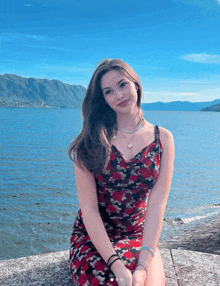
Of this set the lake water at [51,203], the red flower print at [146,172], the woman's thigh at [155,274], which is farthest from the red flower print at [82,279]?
the lake water at [51,203]

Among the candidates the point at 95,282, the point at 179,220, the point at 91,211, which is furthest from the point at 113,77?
the point at 179,220

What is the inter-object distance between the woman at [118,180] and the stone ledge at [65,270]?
0.91 metres

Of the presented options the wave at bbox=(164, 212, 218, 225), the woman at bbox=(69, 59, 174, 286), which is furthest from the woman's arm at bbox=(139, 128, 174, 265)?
the wave at bbox=(164, 212, 218, 225)

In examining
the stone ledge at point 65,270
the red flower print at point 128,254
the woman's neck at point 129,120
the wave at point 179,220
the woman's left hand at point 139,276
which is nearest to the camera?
the woman's left hand at point 139,276

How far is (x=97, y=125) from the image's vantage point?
3.55 meters

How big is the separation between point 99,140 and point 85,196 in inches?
A: 24.0

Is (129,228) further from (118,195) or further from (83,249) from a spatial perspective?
(83,249)

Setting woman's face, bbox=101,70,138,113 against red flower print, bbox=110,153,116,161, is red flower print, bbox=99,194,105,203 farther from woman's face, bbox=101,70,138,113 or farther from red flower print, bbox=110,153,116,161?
woman's face, bbox=101,70,138,113

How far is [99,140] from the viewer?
340 centimetres

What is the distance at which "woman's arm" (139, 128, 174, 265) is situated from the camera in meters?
3.18

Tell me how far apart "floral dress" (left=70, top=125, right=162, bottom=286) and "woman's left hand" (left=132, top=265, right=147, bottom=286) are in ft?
0.41

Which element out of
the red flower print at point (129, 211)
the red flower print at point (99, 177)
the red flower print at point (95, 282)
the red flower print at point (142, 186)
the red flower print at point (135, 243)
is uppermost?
the red flower print at point (99, 177)

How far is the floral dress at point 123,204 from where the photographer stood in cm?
316

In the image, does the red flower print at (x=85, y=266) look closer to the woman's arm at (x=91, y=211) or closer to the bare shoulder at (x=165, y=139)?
the woman's arm at (x=91, y=211)
